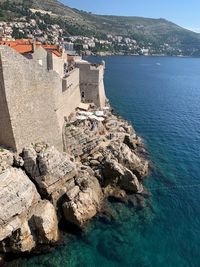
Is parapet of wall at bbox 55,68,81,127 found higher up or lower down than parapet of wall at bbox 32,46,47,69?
lower down

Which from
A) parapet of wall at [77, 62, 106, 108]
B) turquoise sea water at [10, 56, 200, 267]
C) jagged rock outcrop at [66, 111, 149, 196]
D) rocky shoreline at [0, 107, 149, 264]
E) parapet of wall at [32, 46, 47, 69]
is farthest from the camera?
parapet of wall at [77, 62, 106, 108]

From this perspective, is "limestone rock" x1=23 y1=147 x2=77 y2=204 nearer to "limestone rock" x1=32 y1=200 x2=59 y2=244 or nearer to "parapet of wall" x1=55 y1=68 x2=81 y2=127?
"limestone rock" x1=32 y1=200 x2=59 y2=244

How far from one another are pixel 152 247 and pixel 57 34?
171524 millimetres

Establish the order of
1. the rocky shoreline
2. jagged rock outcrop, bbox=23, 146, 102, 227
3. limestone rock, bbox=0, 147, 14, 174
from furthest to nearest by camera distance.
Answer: jagged rock outcrop, bbox=23, 146, 102, 227 < limestone rock, bbox=0, 147, 14, 174 < the rocky shoreline

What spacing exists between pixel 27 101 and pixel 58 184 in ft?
22.2

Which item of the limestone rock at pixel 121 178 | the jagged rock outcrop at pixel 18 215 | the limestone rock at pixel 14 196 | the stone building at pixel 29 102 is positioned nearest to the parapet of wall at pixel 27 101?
the stone building at pixel 29 102

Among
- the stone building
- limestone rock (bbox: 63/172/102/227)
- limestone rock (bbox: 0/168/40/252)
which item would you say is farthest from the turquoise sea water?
the stone building

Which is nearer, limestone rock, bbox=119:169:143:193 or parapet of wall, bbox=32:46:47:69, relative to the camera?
limestone rock, bbox=119:169:143:193

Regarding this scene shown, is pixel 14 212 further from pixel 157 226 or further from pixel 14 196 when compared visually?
pixel 157 226

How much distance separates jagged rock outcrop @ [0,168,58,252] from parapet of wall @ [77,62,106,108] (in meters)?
21.2

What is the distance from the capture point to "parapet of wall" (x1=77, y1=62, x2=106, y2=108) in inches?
1651

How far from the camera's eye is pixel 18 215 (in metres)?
22.0

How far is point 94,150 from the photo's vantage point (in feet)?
105

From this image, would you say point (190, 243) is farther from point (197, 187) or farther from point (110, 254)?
point (197, 187)
